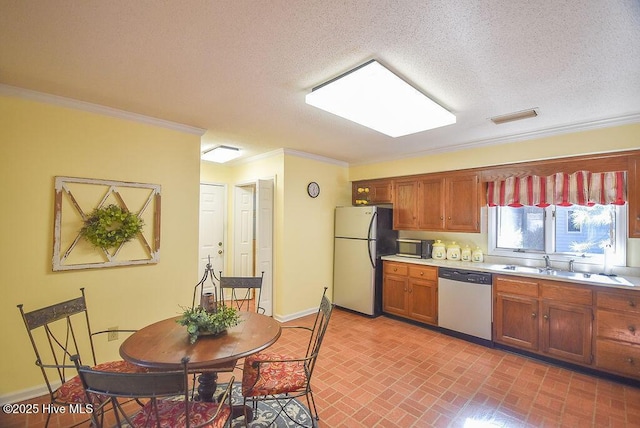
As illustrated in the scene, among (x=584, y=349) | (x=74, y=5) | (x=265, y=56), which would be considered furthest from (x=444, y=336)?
(x=74, y=5)

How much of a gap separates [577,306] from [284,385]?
296 cm

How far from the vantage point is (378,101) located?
90.9 inches

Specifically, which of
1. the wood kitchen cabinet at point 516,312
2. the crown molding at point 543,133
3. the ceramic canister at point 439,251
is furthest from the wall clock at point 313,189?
the wood kitchen cabinet at point 516,312

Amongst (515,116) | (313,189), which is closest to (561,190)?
(515,116)

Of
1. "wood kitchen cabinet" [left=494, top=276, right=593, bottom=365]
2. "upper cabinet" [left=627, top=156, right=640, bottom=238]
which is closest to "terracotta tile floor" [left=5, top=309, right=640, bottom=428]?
"wood kitchen cabinet" [left=494, top=276, right=593, bottom=365]

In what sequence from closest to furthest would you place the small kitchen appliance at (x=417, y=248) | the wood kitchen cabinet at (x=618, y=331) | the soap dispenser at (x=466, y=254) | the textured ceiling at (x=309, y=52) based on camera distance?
the textured ceiling at (x=309, y=52) < the wood kitchen cabinet at (x=618, y=331) < the soap dispenser at (x=466, y=254) < the small kitchen appliance at (x=417, y=248)

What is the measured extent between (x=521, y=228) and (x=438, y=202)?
1.07 meters

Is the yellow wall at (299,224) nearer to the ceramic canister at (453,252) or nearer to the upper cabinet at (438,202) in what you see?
the upper cabinet at (438,202)

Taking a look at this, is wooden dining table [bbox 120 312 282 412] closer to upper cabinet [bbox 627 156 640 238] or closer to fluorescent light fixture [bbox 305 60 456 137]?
fluorescent light fixture [bbox 305 60 456 137]

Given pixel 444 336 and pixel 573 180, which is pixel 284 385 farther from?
pixel 573 180

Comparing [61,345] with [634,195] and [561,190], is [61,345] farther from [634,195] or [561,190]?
[634,195]

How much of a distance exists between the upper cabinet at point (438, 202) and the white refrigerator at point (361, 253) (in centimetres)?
32

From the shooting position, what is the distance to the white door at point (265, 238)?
4.07m

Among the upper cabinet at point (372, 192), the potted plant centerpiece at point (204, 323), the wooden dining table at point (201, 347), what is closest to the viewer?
the wooden dining table at point (201, 347)
